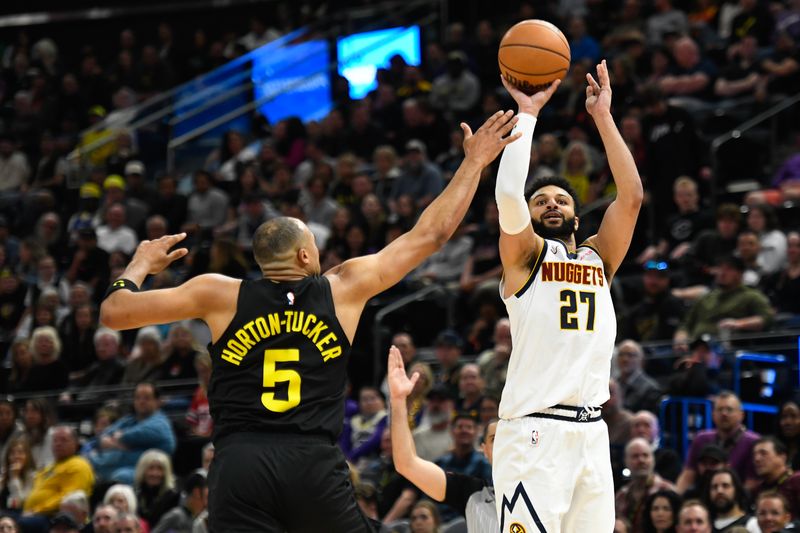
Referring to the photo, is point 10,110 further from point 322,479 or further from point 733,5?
point 322,479

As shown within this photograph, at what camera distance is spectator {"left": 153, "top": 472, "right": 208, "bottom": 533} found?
39.4 feet

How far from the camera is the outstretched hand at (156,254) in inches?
262

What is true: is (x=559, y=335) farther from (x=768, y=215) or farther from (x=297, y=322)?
(x=768, y=215)

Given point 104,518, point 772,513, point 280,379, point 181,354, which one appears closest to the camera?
point 280,379

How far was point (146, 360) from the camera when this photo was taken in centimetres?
1562

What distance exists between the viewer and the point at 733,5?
17.9 metres

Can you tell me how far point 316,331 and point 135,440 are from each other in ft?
26.1

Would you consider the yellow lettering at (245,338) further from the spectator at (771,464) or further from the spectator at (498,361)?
the spectator at (498,361)

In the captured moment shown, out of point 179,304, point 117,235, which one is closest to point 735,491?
point 179,304

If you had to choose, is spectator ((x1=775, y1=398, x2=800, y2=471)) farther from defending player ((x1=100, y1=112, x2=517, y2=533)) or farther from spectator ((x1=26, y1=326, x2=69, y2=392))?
spectator ((x1=26, y1=326, x2=69, y2=392))

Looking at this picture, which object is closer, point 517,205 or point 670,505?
point 517,205

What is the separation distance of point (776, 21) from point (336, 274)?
11897 mm

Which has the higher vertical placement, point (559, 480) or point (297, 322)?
point (297, 322)

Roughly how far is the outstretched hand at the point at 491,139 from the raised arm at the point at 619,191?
1.71 feet
